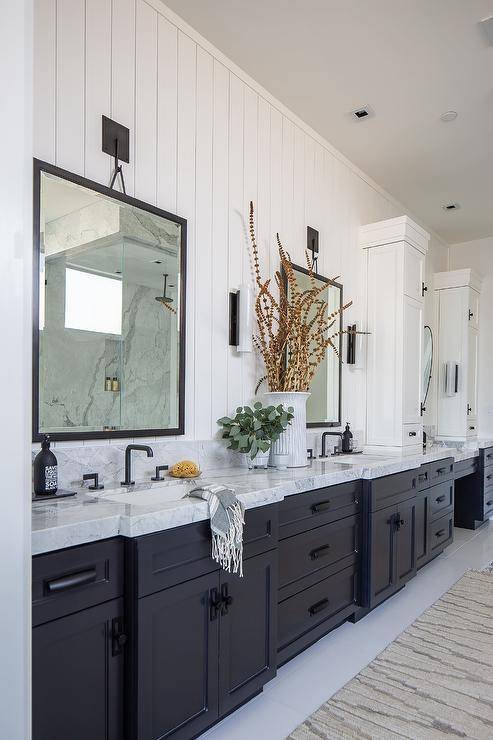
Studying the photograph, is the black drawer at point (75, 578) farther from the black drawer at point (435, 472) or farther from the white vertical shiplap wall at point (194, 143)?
the black drawer at point (435, 472)

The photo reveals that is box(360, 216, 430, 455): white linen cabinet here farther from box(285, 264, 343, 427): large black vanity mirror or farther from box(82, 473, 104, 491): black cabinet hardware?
box(82, 473, 104, 491): black cabinet hardware

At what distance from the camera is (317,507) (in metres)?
2.53

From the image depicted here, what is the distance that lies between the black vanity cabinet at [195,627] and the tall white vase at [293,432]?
0.71 metres

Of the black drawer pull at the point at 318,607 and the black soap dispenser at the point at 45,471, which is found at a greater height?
the black soap dispenser at the point at 45,471

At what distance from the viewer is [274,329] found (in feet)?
10.7

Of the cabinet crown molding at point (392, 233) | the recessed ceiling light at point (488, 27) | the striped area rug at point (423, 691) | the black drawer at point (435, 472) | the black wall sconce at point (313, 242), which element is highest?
the recessed ceiling light at point (488, 27)

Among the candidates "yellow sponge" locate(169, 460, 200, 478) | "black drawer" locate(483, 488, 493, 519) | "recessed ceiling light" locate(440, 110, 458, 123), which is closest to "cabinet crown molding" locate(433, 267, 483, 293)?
"black drawer" locate(483, 488, 493, 519)

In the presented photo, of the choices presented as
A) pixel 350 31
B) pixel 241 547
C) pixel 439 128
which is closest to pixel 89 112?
pixel 350 31

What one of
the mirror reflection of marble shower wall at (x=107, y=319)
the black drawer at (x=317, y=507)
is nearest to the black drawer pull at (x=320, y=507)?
the black drawer at (x=317, y=507)

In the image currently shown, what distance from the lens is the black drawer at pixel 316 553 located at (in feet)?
7.63

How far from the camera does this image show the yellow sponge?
240 centimetres

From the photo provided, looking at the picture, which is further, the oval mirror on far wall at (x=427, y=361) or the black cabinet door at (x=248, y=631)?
the oval mirror on far wall at (x=427, y=361)

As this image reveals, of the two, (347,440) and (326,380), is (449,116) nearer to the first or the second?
(326,380)

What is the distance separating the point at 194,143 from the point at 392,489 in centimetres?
227
